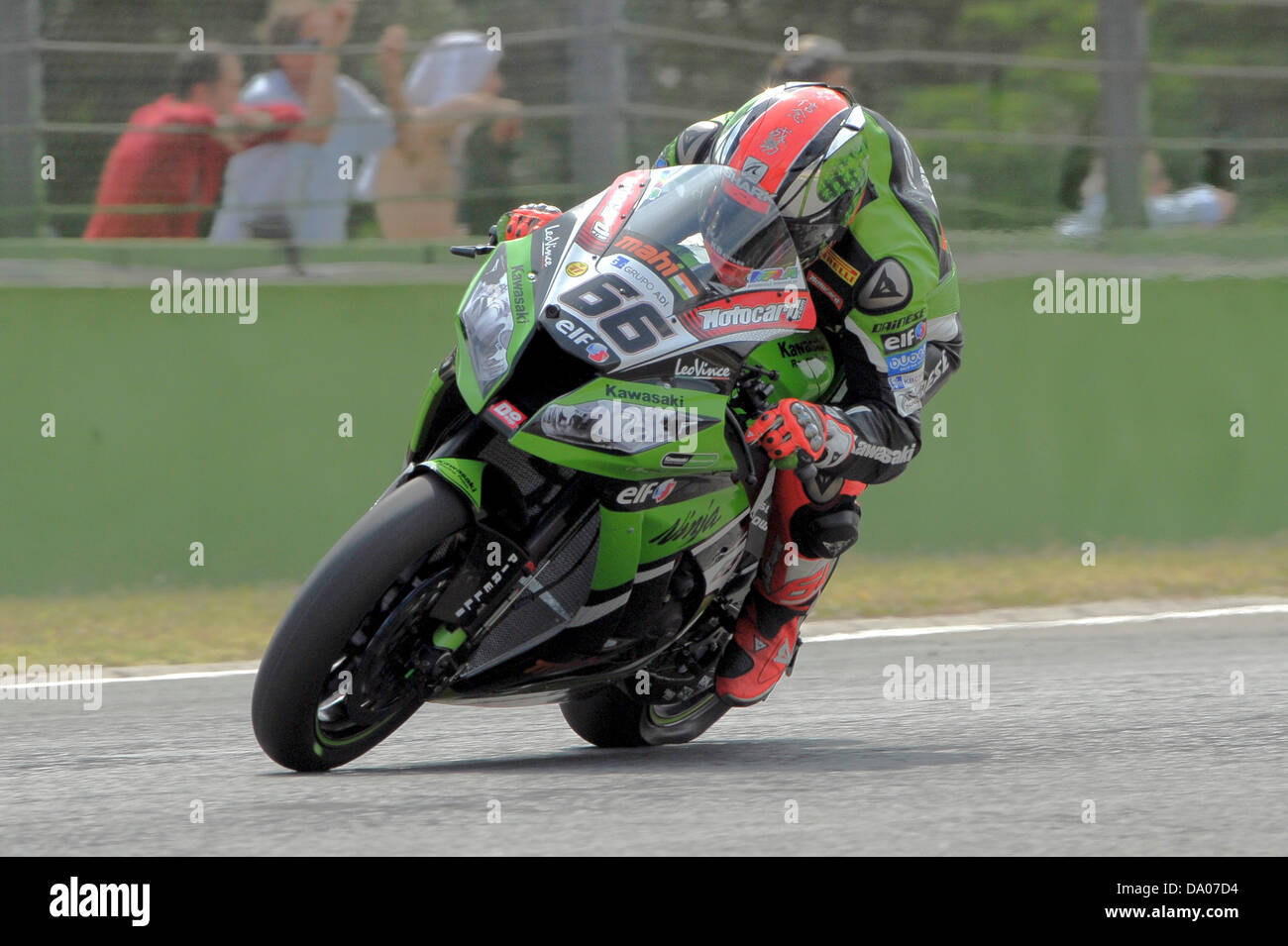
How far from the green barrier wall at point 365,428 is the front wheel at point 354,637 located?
3921mm

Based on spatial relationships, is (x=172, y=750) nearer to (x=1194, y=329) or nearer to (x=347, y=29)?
(x=347, y=29)

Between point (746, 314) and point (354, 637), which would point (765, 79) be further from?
point (354, 637)

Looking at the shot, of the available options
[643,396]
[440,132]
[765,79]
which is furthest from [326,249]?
[643,396]

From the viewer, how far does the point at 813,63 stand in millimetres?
9016

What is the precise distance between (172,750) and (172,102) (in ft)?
12.8

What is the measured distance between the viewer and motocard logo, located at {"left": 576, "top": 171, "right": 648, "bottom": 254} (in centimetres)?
439

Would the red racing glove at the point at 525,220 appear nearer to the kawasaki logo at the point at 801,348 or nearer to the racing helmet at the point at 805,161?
the racing helmet at the point at 805,161

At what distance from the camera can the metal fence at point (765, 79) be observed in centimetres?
816

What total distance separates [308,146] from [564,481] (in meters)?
4.41

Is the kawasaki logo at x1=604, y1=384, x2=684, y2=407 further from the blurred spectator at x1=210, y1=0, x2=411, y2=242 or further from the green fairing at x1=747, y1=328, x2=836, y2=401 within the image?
the blurred spectator at x1=210, y1=0, x2=411, y2=242

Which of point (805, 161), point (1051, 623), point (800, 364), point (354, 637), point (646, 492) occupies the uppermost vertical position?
point (805, 161)
